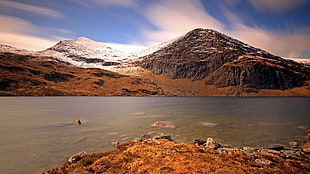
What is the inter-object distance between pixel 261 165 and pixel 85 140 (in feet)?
71.6

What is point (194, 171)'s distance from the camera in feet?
40.2

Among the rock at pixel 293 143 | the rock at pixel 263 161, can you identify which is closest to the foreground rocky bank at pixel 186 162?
the rock at pixel 263 161

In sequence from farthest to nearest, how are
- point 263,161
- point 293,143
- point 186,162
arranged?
point 293,143 → point 263,161 → point 186,162

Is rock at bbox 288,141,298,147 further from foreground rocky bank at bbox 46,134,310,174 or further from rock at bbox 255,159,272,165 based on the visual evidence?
rock at bbox 255,159,272,165

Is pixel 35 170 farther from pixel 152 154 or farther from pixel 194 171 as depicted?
pixel 194 171

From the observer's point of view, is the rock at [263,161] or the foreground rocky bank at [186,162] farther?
the rock at [263,161]

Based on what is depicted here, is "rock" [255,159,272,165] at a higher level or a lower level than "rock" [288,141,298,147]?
higher

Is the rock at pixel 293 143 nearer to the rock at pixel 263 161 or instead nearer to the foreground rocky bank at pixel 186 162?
the foreground rocky bank at pixel 186 162

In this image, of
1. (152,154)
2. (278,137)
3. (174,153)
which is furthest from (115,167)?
(278,137)

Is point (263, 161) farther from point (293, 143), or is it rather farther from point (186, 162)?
point (293, 143)

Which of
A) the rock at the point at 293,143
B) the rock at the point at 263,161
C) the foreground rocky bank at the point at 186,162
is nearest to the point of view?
the foreground rocky bank at the point at 186,162

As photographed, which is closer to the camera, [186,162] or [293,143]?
[186,162]

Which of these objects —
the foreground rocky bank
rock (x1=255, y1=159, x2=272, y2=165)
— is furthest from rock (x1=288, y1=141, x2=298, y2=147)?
rock (x1=255, y1=159, x2=272, y2=165)

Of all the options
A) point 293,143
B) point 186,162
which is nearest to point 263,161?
point 186,162
